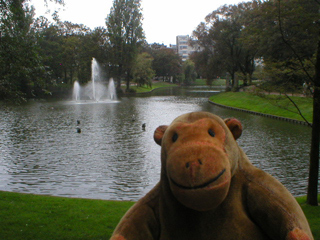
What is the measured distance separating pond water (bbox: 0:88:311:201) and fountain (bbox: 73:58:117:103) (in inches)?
1158

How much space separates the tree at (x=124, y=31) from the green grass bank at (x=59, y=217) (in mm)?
56351

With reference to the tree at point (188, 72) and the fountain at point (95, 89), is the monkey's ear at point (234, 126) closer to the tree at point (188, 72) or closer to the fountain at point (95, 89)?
the fountain at point (95, 89)

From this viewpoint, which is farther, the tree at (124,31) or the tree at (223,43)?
the tree at (124,31)

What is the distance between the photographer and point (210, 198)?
2.23 meters

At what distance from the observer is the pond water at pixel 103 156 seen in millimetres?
11172

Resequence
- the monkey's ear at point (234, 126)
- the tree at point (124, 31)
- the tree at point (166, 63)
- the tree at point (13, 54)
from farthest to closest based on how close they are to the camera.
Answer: the tree at point (166, 63), the tree at point (124, 31), the tree at point (13, 54), the monkey's ear at point (234, 126)

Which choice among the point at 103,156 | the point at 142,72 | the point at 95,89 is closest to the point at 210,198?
the point at 103,156

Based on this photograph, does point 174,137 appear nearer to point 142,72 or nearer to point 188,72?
point 142,72

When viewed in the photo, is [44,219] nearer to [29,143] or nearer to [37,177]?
[37,177]

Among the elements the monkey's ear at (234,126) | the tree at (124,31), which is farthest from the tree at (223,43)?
the monkey's ear at (234,126)

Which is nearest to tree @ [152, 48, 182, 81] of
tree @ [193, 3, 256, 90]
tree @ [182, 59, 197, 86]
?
tree @ [182, 59, 197, 86]

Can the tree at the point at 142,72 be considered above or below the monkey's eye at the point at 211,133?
above

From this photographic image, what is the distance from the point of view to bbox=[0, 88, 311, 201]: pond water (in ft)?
36.7

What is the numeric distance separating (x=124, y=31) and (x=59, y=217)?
5976 centimetres
